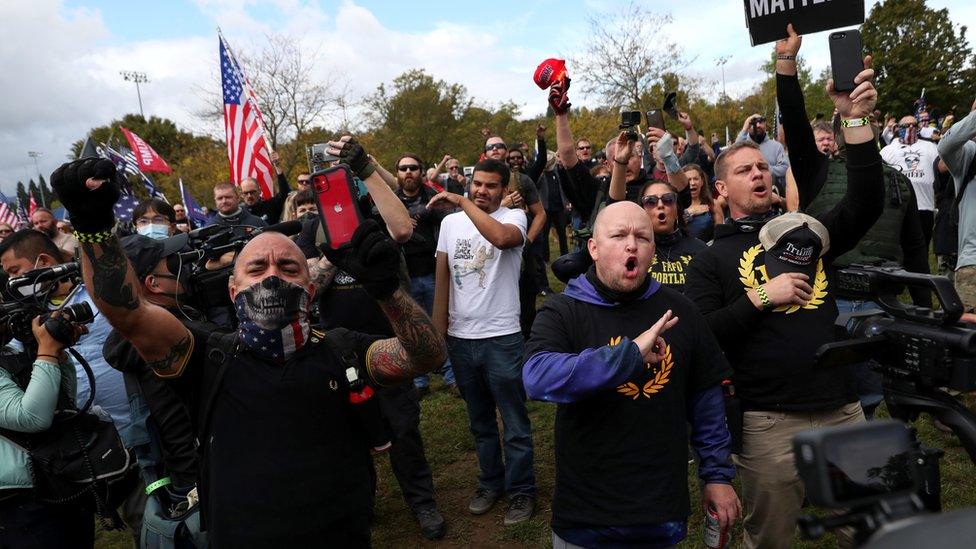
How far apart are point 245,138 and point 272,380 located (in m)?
7.52

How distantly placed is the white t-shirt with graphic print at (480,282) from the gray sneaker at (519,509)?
1.16m

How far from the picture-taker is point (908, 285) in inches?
74.6

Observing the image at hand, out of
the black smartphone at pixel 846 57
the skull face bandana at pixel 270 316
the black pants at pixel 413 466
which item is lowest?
the black pants at pixel 413 466

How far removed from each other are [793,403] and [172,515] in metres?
2.83

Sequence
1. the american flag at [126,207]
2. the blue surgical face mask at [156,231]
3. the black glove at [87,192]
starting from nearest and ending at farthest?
the black glove at [87,192] < the blue surgical face mask at [156,231] < the american flag at [126,207]

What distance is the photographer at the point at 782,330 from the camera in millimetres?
2838

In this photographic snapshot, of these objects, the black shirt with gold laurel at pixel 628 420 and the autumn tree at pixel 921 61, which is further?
the autumn tree at pixel 921 61

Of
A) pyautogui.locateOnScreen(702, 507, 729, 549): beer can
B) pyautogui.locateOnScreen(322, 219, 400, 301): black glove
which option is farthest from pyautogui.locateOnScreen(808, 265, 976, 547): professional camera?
pyautogui.locateOnScreen(322, 219, 400, 301): black glove

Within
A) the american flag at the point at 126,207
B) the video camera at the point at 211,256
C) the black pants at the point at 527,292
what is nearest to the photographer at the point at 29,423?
the video camera at the point at 211,256

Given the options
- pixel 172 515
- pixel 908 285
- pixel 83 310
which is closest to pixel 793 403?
pixel 908 285

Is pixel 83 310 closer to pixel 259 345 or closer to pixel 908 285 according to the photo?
pixel 259 345

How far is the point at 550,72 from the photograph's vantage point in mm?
4684

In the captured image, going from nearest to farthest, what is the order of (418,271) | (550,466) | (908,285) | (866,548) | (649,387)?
(866,548) → (908,285) → (649,387) → (550,466) → (418,271)

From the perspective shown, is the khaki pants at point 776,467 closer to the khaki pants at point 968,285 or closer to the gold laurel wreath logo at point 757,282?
the gold laurel wreath logo at point 757,282
